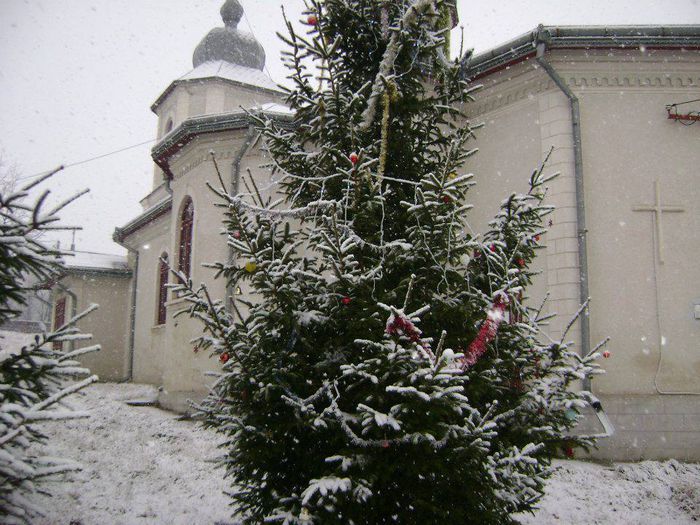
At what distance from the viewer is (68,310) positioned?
66.2ft

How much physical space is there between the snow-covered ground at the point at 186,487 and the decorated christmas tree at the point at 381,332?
1994 mm

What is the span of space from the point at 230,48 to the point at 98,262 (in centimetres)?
1015

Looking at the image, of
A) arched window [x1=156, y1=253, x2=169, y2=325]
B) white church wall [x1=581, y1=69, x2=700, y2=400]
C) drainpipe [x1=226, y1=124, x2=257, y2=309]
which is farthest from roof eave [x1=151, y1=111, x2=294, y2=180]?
white church wall [x1=581, y1=69, x2=700, y2=400]

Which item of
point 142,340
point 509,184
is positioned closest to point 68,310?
point 142,340

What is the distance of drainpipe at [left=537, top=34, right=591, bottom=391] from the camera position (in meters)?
7.73

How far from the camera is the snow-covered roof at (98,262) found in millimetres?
19122

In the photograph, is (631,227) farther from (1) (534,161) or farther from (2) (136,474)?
(2) (136,474)

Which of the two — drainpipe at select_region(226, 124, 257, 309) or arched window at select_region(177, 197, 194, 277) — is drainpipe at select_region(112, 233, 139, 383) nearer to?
arched window at select_region(177, 197, 194, 277)

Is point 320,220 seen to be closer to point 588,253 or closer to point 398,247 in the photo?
point 398,247

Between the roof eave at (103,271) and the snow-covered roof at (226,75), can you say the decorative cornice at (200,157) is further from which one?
the roof eave at (103,271)

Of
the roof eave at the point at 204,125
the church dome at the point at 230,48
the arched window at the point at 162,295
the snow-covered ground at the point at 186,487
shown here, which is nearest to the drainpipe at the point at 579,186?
the snow-covered ground at the point at 186,487

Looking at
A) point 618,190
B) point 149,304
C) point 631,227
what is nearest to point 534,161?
point 618,190

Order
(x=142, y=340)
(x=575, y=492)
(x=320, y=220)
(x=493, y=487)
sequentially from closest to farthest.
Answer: (x=493, y=487)
(x=320, y=220)
(x=575, y=492)
(x=142, y=340)

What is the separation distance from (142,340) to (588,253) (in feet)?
46.5
